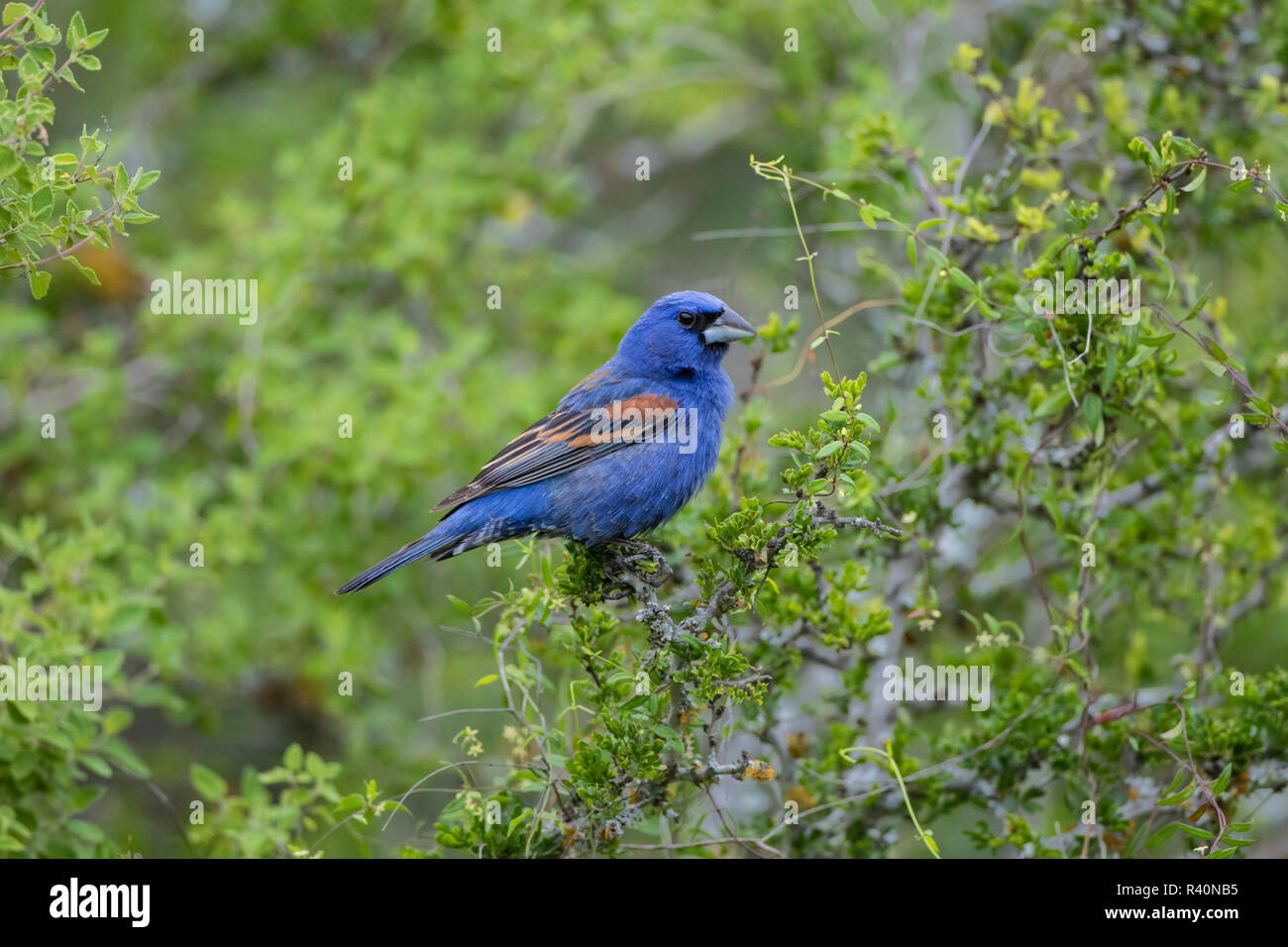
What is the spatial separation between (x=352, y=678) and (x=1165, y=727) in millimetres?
3932

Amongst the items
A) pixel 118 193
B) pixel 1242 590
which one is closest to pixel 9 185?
pixel 118 193

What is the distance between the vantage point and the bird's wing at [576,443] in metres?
4.70

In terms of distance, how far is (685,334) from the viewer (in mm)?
4844

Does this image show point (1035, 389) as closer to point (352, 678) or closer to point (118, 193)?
point (118, 193)
